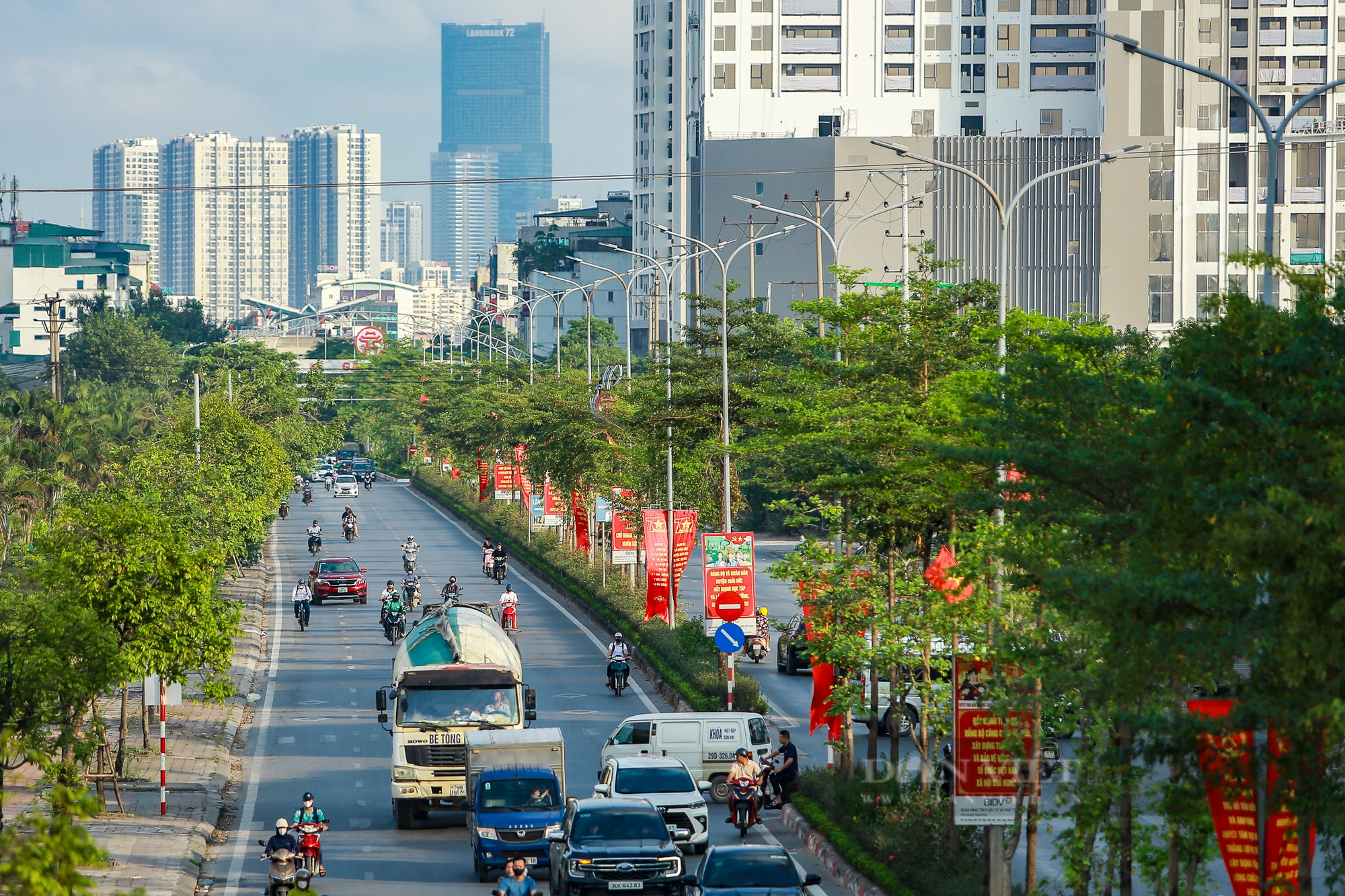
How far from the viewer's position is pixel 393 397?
118 m

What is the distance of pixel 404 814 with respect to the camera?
2491 cm

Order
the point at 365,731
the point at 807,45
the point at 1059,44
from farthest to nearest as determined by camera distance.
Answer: the point at 807,45
the point at 1059,44
the point at 365,731

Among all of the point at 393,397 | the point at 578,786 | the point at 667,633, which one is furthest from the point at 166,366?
the point at 578,786

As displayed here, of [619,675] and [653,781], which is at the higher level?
[653,781]

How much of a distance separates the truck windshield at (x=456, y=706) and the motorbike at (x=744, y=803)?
13.0 feet

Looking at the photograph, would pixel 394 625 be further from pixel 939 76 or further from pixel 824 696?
pixel 939 76

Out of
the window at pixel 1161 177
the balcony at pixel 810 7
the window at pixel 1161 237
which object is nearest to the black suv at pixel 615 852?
the window at pixel 1161 237

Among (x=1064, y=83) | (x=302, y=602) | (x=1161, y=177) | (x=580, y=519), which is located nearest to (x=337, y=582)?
(x=302, y=602)

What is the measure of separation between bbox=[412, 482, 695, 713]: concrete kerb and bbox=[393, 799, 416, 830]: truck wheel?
6206 millimetres

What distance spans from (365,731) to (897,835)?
1574 centimetres

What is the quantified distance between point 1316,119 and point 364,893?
293 feet

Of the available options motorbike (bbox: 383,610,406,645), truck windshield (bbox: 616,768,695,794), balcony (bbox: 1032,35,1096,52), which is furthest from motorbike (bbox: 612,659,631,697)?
balcony (bbox: 1032,35,1096,52)

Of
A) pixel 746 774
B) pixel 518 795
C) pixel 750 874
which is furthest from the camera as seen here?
pixel 746 774

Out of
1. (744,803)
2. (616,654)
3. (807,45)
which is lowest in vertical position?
(744,803)
